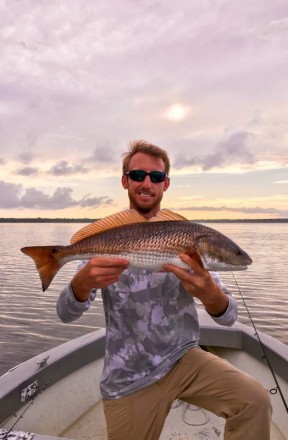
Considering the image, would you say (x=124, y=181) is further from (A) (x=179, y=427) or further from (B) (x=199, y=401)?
(A) (x=179, y=427)

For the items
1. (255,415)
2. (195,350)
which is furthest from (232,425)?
(195,350)

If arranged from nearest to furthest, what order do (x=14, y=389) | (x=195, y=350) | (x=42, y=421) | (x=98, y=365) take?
(x=195, y=350) < (x=14, y=389) < (x=42, y=421) < (x=98, y=365)

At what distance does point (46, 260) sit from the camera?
3932mm

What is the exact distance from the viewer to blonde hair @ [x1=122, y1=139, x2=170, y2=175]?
176 inches

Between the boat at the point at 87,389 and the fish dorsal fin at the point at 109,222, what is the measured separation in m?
2.18

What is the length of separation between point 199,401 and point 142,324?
96cm

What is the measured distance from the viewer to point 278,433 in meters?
5.43

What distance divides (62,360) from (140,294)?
7.94 feet

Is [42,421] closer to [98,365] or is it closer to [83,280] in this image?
[98,365]

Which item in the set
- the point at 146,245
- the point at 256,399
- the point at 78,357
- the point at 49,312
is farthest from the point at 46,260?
the point at 49,312

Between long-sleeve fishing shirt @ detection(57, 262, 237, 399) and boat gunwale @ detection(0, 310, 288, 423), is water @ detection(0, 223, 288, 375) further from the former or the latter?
long-sleeve fishing shirt @ detection(57, 262, 237, 399)

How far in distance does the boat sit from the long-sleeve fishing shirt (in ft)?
4.85

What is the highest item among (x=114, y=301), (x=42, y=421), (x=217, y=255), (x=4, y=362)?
(x=217, y=255)

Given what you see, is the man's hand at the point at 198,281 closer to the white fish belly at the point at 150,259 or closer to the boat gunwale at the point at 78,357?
the white fish belly at the point at 150,259
